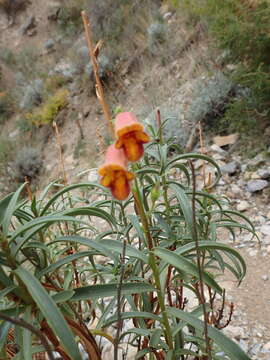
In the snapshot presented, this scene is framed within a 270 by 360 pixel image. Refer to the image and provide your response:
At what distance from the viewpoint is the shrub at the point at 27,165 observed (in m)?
5.72

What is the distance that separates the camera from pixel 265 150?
307 cm

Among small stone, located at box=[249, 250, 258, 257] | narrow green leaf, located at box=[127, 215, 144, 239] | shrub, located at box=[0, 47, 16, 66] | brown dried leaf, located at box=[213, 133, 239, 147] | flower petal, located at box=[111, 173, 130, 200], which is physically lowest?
flower petal, located at box=[111, 173, 130, 200]

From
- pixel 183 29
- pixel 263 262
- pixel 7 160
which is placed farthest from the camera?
pixel 7 160

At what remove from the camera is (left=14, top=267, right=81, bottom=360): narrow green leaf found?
0.57 meters

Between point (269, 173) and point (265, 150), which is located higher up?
point (265, 150)

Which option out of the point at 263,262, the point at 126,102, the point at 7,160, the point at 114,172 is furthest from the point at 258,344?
the point at 7,160

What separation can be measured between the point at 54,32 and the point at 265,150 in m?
7.38

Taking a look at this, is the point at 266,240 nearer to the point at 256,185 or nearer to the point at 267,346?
the point at 256,185

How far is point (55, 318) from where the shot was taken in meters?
0.58

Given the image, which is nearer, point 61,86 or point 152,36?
point 152,36

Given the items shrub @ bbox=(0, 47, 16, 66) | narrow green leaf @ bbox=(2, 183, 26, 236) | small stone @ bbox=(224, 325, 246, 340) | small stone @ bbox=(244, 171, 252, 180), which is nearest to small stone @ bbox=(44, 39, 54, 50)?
shrub @ bbox=(0, 47, 16, 66)

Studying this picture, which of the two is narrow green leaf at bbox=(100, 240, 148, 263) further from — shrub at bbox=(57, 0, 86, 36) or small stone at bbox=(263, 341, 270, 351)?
shrub at bbox=(57, 0, 86, 36)

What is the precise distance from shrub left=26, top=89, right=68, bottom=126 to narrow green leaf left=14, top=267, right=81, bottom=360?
19.5 feet

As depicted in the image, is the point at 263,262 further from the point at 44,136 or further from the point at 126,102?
the point at 44,136
